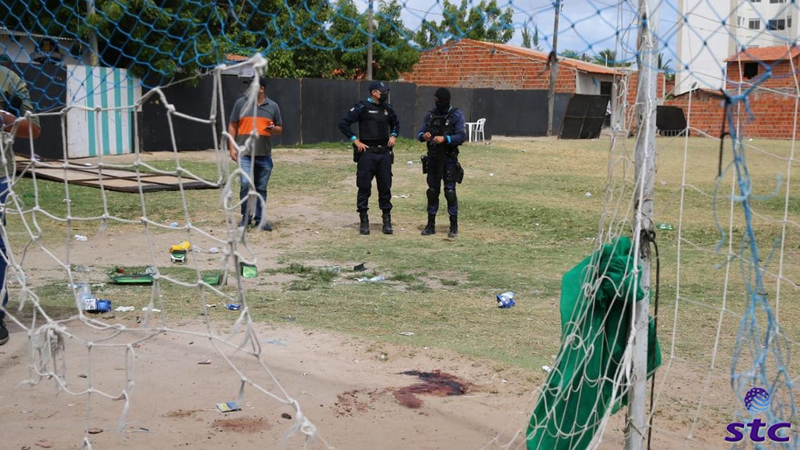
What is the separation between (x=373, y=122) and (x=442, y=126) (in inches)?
31.5

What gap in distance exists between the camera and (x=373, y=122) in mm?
9867

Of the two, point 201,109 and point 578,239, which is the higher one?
point 201,109

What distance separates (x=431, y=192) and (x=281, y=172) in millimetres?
6815

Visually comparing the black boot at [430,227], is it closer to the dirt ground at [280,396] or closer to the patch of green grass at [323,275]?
the patch of green grass at [323,275]

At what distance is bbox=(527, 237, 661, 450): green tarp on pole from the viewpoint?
→ 3.51m

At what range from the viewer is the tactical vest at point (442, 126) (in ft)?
32.5

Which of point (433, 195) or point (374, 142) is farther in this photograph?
point (433, 195)

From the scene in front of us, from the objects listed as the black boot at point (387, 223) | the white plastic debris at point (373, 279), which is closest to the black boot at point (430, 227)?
the black boot at point (387, 223)

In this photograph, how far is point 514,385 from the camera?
4871 mm

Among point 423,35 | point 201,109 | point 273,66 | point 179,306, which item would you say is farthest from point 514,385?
point 273,66

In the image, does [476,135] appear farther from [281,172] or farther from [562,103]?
[281,172]

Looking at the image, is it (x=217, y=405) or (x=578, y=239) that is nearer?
(x=217, y=405)

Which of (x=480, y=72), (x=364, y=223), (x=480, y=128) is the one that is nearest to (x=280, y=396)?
(x=364, y=223)

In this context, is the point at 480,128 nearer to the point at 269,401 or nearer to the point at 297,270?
the point at 297,270
